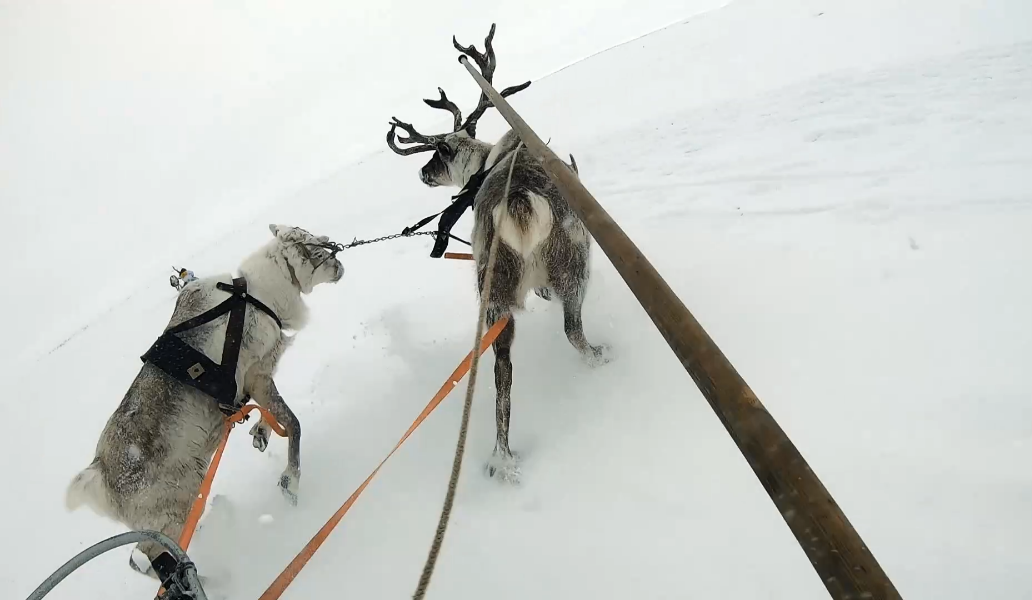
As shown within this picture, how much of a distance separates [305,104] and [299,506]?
58.4ft

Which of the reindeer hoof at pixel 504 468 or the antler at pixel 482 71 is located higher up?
the antler at pixel 482 71

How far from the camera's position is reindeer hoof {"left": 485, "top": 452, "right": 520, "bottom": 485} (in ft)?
9.96

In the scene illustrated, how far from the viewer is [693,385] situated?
10.7 feet

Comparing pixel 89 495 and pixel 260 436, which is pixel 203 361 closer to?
pixel 89 495

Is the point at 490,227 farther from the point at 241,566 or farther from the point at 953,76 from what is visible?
the point at 953,76

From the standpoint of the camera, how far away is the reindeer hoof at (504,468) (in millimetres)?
3037

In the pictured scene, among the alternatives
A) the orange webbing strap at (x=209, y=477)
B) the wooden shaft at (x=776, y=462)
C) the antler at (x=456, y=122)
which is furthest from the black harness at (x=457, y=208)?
the wooden shaft at (x=776, y=462)

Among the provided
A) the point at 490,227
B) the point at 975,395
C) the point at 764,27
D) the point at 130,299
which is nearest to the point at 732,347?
the point at 975,395

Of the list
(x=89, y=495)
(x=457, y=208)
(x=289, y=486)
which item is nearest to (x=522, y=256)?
(x=457, y=208)

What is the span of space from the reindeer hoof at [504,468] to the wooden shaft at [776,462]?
2061 millimetres

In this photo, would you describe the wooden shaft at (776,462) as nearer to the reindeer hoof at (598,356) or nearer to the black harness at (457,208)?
the reindeer hoof at (598,356)

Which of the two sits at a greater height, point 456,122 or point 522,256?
point 456,122

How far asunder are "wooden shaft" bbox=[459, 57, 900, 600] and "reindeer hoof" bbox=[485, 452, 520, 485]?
81.1 inches

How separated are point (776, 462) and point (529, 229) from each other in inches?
83.6
